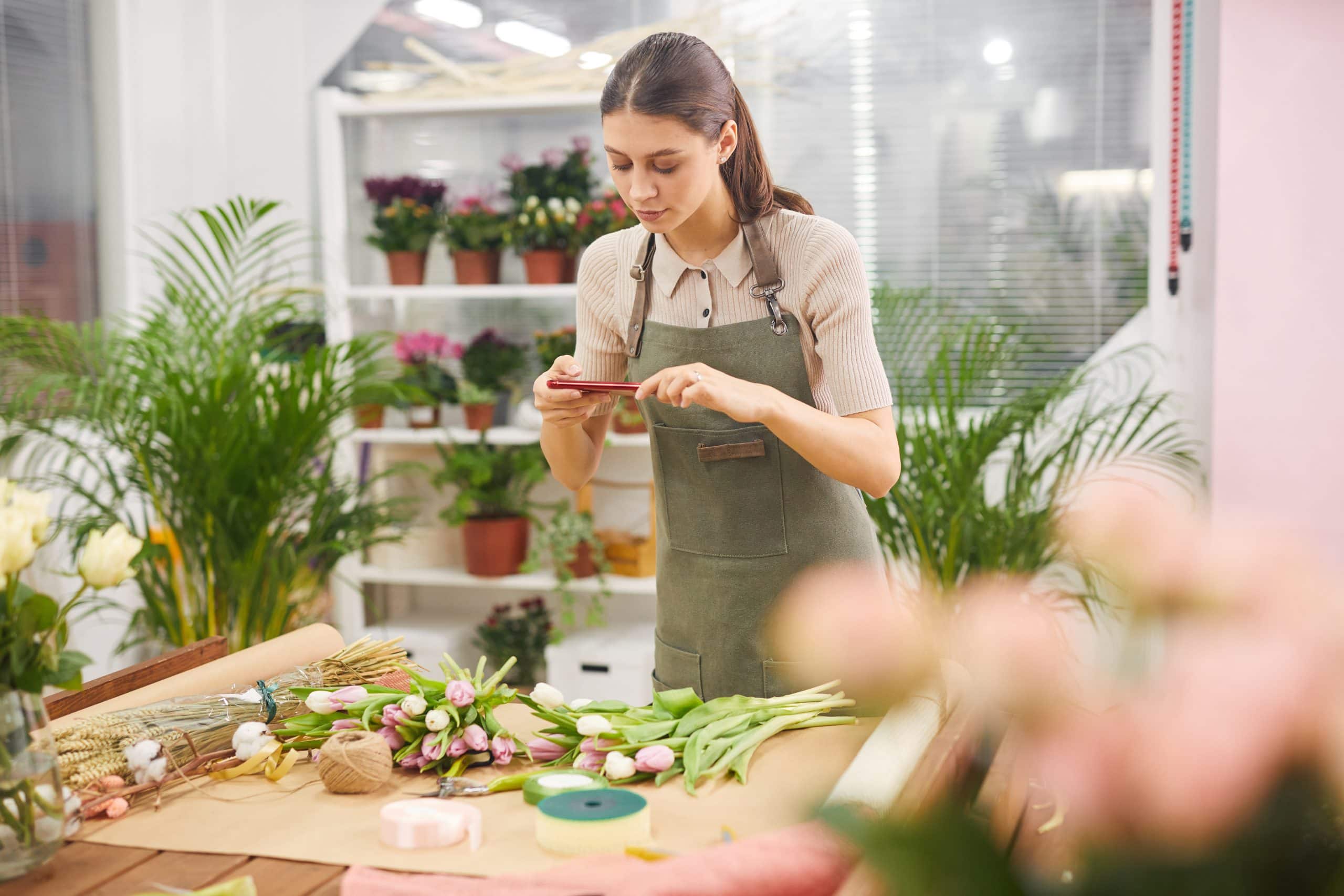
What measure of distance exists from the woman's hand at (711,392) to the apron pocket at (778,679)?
397 mm

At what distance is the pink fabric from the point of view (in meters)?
0.89

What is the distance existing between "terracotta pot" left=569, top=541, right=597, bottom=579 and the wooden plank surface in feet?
6.72

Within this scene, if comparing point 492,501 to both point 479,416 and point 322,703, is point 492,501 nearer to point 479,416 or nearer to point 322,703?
point 479,416

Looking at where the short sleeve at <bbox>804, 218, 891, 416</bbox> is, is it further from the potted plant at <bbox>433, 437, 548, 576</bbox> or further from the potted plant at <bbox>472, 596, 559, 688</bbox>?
the potted plant at <bbox>472, 596, 559, 688</bbox>

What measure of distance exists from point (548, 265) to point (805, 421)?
2291 mm

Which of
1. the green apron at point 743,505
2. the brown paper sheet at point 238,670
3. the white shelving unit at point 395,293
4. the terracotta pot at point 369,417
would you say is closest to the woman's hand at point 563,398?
the green apron at point 743,505

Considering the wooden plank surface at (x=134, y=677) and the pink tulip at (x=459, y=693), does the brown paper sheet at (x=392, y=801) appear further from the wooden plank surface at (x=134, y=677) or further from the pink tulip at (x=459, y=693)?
the wooden plank surface at (x=134, y=677)

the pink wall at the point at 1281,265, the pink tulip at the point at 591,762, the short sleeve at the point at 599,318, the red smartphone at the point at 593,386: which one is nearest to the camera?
the pink tulip at the point at 591,762

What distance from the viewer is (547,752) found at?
51.2 inches

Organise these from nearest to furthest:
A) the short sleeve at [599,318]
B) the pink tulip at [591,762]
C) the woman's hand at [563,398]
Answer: the pink tulip at [591,762]
the woman's hand at [563,398]
the short sleeve at [599,318]

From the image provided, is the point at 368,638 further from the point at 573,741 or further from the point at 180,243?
the point at 180,243

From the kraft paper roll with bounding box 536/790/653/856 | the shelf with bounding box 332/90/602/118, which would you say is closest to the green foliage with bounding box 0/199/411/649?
the shelf with bounding box 332/90/602/118

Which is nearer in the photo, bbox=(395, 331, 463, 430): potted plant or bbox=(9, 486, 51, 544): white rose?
bbox=(9, 486, 51, 544): white rose

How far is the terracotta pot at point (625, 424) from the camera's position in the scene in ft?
11.6
